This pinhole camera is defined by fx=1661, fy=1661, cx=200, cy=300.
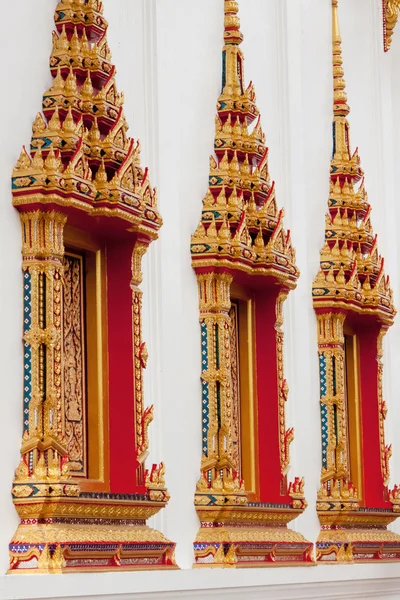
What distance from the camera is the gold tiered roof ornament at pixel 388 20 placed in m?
15.3

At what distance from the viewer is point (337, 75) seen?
13.9m

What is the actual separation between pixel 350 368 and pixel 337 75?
8.10 ft

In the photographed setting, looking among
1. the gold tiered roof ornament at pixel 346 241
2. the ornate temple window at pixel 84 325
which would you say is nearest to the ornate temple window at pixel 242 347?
the ornate temple window at pixel 84 325

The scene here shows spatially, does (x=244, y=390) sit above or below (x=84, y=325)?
below

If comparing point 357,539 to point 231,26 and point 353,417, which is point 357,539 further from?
point 231,26

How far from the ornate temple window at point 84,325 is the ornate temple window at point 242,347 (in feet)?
3.26

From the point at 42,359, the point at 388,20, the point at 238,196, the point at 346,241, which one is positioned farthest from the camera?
the point at 388,20

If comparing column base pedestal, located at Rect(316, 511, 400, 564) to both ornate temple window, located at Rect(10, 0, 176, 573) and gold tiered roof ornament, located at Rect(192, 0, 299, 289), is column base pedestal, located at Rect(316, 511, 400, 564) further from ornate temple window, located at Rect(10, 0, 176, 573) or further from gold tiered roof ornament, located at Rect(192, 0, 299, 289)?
ornate temple window, located at Rect(10, 0, 176, 573)

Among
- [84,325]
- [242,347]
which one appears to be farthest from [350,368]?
[84,325]

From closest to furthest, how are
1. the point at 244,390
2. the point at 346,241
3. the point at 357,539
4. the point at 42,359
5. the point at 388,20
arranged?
the point at 42,359 < the point at 244,390 < the point at 357,539 < the point at 346,241 < the point at 388,20

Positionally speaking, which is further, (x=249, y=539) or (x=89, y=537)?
(x=249, y=539)

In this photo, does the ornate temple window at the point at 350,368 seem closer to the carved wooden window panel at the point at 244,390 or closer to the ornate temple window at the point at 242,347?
the ornate temple window at the point at 242,347

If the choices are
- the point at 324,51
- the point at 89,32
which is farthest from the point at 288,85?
the point at 89,32

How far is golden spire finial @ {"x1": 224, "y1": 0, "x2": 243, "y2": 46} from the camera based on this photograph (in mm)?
11453
